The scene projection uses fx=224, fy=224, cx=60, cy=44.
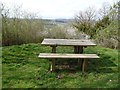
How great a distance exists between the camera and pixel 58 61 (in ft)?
19.4

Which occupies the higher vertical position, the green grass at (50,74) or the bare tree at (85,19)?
the bare tree at (85,19)

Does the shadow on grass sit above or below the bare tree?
below

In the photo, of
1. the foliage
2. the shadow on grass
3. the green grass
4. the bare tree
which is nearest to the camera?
the green grass

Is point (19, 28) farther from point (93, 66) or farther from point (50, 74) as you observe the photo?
point (50, 74)

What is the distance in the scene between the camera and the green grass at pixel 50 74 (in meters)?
4.14

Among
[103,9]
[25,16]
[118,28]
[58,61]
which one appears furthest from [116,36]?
[103,9]

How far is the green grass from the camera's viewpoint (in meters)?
4.14

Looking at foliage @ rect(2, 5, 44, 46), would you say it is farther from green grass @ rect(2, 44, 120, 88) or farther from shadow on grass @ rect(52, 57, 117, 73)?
shadow on grass @ rect(52, 57, 117, 73)

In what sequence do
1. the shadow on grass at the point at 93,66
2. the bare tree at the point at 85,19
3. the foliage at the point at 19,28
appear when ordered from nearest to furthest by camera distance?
the shadow on grass at the point at 93,66 → the foliage at the point at 19,28 → the bare tree at the point at 85,19

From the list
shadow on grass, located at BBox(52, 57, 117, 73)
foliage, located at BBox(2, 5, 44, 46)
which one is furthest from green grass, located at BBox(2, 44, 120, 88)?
foliage, located at BBox(2, 5, 44, 46)

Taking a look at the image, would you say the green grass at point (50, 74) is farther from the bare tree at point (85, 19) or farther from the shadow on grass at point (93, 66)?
the bare tree at point (85, 19)

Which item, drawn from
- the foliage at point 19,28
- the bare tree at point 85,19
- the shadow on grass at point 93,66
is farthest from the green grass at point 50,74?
the bare tree at point 85,19

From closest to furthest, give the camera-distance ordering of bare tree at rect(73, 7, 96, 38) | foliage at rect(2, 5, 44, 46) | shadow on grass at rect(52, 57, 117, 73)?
shadow on grass at rect(52, 57, 117, 73)
foliage at rect(2, 5, 44, 46)
bare tree at rect(73, 7, 96, 38)

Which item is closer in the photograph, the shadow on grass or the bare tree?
the shadow on grass
